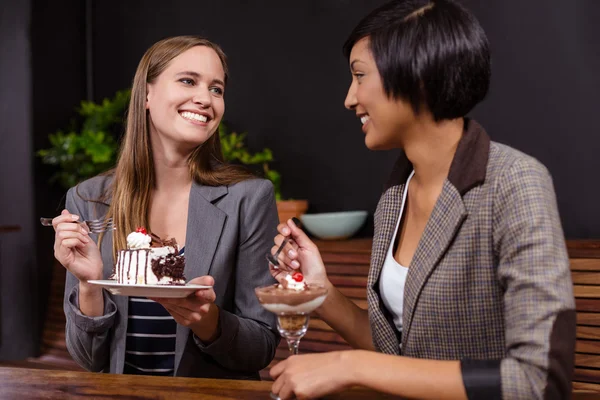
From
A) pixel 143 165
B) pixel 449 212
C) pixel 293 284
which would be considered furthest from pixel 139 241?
pixel 449 212

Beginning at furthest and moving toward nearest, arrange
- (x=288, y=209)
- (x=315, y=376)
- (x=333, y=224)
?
1. (x=288, y=209)
2. (x=333, y=224)
3. (x=315, y=376)

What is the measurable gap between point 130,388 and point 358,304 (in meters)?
2.18

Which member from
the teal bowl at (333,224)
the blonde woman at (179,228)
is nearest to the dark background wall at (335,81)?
the teal bowl at (333,224)

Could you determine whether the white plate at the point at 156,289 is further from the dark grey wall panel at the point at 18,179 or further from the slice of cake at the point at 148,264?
the dark grey wall panel at the point at 18,179

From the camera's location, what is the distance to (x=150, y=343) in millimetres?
2215

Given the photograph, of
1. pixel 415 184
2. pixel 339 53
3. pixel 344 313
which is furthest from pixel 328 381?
pixel 339 53

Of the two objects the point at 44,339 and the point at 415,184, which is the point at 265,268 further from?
the point at 44,339

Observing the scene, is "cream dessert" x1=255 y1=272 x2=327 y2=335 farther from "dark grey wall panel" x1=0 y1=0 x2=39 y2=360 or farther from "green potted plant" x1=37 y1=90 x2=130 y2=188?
"dark grey wall panel" x1=0 y1=0 x2=39 y2=360

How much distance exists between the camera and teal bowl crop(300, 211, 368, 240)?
4.19m

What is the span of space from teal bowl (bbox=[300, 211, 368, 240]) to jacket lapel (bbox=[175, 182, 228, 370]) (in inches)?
74.7

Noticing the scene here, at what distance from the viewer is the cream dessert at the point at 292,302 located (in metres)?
1.42

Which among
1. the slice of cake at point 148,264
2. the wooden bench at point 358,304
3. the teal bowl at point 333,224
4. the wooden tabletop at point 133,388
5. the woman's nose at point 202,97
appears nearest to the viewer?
the wooden tabletop at point 133,388

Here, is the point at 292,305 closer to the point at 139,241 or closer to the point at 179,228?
the point at 139,241

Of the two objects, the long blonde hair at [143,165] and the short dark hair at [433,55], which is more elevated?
the short dark hair at [433,55]
